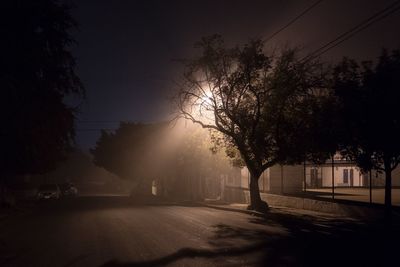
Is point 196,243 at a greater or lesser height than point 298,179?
lesser

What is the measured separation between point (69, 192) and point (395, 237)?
46.8 m

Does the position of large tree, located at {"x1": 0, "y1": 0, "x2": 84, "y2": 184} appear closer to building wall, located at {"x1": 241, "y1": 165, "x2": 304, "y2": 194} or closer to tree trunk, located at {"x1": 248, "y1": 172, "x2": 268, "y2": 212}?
tree trunk, located at {"x1": 248, "y1": 172, "x2": 268, "y2": 212}

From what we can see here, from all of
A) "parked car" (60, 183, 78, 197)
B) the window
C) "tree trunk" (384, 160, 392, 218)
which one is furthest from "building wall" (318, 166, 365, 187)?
"tree trunk" (384, 160, 392, 218)

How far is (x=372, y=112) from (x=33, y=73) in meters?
14.3

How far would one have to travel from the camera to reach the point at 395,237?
1722cm

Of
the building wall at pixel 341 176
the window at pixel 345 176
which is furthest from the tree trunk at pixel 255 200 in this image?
the window at pixel 345 176

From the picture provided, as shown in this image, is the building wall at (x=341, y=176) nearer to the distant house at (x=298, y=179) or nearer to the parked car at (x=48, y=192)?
the distant house at (x=298, y=179)

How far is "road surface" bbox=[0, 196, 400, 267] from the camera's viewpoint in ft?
39.9

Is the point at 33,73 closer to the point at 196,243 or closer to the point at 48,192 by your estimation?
the point at 196,243

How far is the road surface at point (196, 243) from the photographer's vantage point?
12.1 m

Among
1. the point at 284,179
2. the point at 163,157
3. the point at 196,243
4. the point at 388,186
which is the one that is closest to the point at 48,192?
the point at 163,157

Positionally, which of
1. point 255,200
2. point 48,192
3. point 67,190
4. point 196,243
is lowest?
point 67,190

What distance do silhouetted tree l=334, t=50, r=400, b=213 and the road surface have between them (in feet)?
9.05

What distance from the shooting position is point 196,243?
15.0 m
